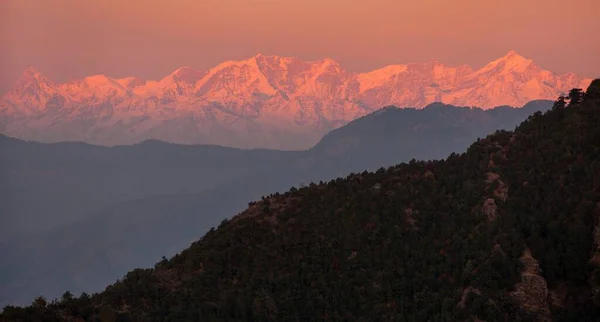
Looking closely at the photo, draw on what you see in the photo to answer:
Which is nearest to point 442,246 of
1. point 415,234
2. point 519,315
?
point 415,234

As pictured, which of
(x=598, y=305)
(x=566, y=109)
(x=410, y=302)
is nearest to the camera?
(x=598, y=305)

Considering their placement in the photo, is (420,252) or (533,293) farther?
(420,252)

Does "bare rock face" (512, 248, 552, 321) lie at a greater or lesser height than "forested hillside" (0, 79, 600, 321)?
lesser

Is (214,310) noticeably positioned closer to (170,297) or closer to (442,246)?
(170,297)

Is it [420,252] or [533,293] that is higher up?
[420,252]

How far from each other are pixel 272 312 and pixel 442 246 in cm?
2591

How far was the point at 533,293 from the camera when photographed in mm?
105125

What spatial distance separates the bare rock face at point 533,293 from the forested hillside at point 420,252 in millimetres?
170

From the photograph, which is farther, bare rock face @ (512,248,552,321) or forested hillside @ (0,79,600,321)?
forested hillside @ (0,79,600,321)

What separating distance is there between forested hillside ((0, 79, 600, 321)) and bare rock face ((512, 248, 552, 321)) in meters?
0.17

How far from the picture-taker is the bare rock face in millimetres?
103188

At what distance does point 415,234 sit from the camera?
125375 millimetres

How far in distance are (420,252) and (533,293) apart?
791 inches

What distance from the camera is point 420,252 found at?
12106 centimetres
